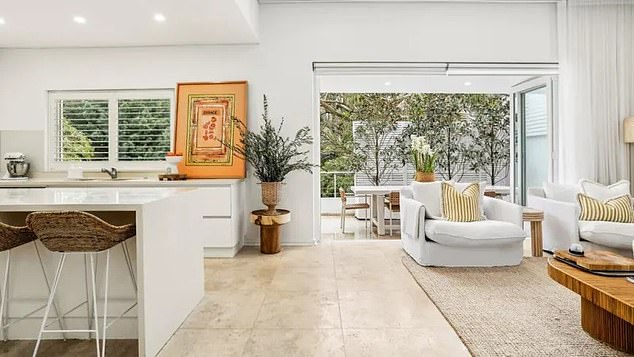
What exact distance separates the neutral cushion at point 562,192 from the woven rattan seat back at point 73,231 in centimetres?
473

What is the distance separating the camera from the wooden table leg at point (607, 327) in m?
2.48

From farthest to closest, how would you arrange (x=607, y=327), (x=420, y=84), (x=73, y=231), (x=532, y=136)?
1. (x=420, y=84)
2. (x=532, y=136)
3. (x=607, y=327)
4. (x=73, y=231)

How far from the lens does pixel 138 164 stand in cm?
577

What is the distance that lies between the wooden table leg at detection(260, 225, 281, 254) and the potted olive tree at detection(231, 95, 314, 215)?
0.66ft

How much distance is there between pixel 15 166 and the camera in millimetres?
5539

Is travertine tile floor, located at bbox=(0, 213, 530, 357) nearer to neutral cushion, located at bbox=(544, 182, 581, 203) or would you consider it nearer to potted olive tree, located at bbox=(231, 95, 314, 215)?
potted olive tree, located at bbox=(231, 95, 314, 215)

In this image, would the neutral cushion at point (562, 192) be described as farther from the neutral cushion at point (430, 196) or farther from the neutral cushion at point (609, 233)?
the neutral cushion at point (430, 196)

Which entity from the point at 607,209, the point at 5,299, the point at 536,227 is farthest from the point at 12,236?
the point at 607,209

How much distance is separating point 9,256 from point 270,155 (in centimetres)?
294

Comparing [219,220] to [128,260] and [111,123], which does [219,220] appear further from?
[128,260]

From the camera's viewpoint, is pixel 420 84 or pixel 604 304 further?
pixel 420 84

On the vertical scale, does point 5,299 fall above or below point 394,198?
below

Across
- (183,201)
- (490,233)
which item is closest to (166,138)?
(183,201)

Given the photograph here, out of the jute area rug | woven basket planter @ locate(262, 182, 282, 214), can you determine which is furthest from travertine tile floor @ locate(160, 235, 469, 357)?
woven basket planter @ locate(262, 182, 282, 214)
